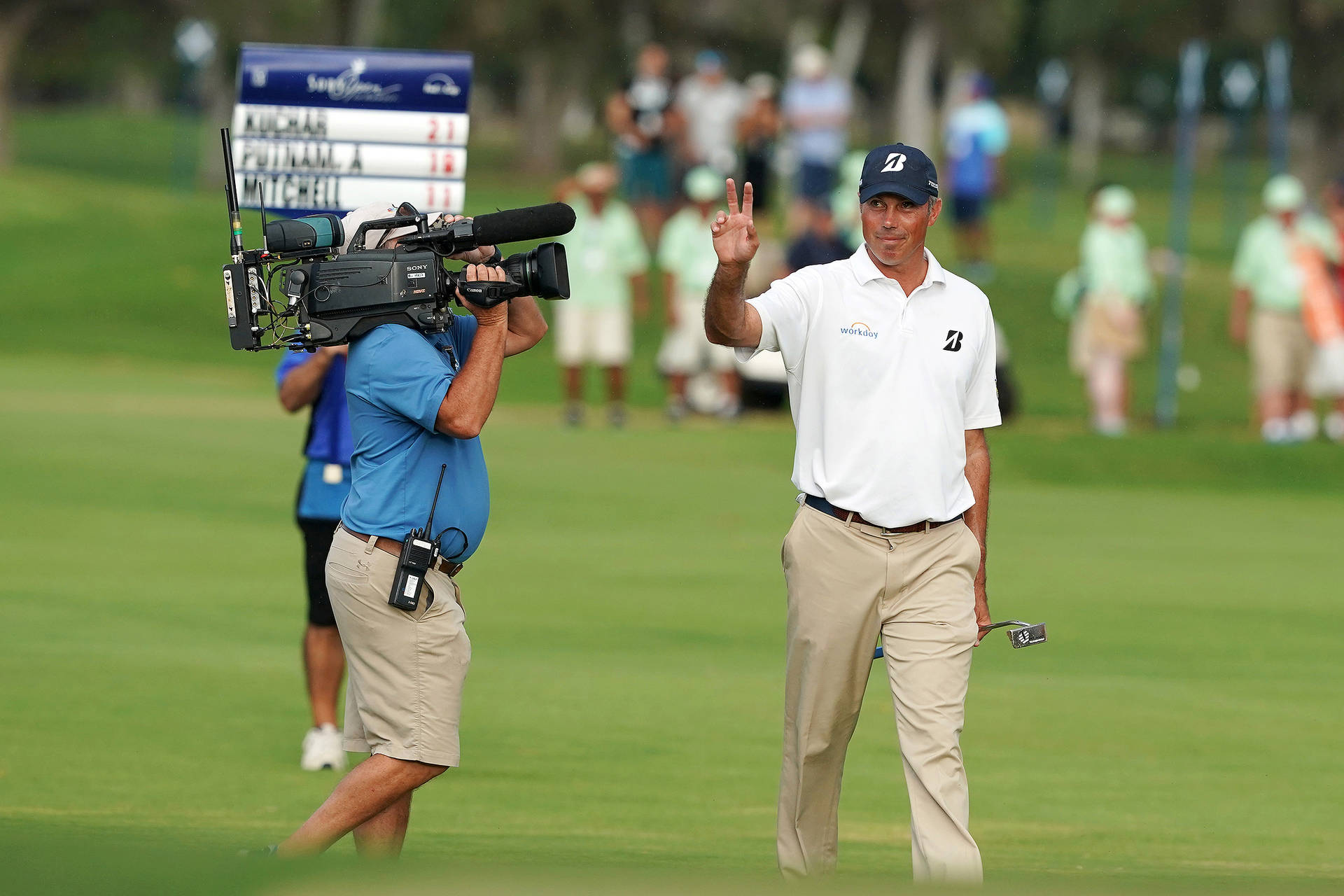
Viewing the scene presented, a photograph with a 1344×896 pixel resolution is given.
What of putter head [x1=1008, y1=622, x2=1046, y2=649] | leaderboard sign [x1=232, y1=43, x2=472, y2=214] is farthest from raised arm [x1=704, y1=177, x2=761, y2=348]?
leaderboard sign [x1=232, y1=43, x2=472, y2=214]

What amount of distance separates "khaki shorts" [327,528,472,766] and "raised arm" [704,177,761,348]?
1144mm

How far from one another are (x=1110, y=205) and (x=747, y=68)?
44456 millimetres

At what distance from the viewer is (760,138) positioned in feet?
90.7

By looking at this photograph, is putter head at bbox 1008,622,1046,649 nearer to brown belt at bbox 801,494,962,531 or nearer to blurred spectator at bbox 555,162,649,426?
brown belt at bbox 801,494,962,531

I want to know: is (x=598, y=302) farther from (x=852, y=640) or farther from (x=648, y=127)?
(x=852, y=640)

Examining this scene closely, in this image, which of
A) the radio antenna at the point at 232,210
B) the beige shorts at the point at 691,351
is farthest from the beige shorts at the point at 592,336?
the radio antenna at the point at 232,210

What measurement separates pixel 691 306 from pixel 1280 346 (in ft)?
19.6

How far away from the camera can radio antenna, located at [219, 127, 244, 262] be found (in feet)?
22.6

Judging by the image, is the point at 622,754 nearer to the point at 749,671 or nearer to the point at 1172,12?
the point at 749,671

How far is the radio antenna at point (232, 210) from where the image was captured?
6.89 metres

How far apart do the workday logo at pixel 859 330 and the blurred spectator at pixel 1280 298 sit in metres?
16.1

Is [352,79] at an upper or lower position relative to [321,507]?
upper

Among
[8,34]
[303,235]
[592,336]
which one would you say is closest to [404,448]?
[303,235]

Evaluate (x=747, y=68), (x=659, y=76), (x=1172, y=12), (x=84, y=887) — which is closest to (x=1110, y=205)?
(x=659, y=76)
